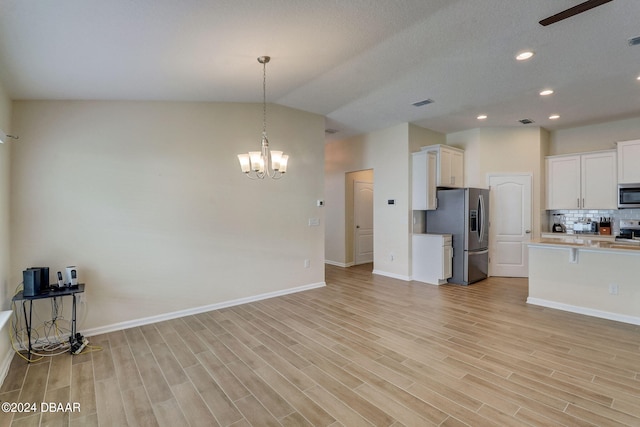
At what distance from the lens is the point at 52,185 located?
3246 mm

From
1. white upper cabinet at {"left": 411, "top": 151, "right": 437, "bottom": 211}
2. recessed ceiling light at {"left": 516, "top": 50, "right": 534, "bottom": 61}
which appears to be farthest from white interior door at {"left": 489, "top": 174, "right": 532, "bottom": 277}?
recessed ceiling light at {"left": 516, "top": 50, "right": 534, "bottom": 61}

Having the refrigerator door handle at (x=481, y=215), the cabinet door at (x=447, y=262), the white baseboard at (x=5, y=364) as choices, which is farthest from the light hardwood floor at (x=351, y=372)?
the refrigerator door handle at (x=481, y=215)

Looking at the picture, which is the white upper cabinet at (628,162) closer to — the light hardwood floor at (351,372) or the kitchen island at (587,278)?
the kitchen island at (587,278)

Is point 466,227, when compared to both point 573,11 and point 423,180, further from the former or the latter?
point 573,11

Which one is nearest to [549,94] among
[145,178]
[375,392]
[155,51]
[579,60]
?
[579,60]

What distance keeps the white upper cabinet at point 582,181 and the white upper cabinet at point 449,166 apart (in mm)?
1701

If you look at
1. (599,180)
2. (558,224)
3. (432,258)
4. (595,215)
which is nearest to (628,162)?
(599,180)

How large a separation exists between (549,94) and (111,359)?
6189mm

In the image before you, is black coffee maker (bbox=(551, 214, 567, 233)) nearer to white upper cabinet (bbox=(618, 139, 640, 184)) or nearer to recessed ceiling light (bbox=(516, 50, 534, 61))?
white upper cabinet (bbox=(618, 139, 640, 184))

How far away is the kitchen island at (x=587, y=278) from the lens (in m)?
3.61

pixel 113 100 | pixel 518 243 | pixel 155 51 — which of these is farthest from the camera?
pixel 518 243

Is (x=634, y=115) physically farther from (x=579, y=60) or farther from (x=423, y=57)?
(x=423, y=57)

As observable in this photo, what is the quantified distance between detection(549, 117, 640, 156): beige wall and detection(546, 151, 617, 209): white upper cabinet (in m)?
0.36

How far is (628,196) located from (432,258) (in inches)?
133
